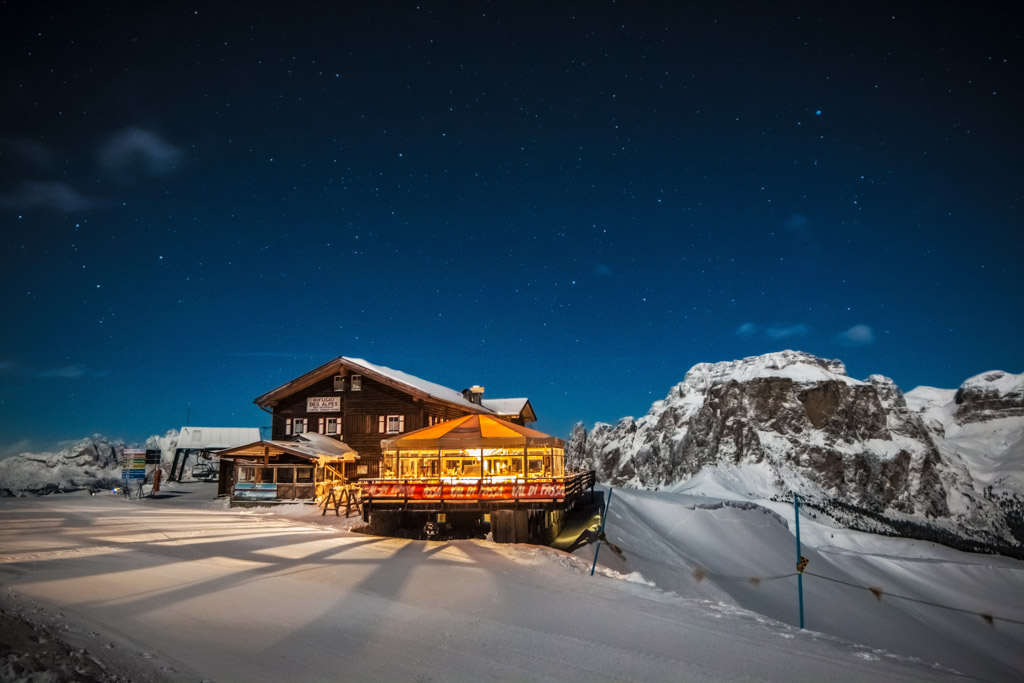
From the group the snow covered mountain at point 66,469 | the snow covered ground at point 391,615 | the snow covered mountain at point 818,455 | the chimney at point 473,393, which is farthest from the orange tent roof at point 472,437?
the snow covered mountain at point 818,455

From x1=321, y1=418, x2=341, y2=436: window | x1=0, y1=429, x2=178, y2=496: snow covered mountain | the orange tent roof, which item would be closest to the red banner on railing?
the orange tent roof

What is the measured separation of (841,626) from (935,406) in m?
214

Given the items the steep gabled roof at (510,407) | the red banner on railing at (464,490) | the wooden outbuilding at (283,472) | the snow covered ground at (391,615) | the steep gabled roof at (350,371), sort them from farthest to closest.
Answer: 1. the steep gabled roof at (510,407)
2. the steep gabled roof at (350,371)
3. the wooden outbuilding at (283,472)
4. the red banner on railing at (464,490)
5. the snow covered ground at (391,615)

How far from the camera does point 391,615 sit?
876 cm

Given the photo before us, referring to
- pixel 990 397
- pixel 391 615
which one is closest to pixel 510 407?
pixel 391 615

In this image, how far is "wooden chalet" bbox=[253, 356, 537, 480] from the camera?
35.1 meters

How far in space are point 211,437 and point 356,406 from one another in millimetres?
24164

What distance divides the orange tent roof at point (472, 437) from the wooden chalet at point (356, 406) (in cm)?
1077

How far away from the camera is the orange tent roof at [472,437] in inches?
862

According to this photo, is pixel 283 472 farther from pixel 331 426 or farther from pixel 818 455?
pixel 818 455

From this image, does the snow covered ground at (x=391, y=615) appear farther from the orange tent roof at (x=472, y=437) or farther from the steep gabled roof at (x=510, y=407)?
the steep gabled roof at (x=510, y=407)

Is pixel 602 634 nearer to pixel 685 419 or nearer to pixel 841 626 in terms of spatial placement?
pixel 841 626

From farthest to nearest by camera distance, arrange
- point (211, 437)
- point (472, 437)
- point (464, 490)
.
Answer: point (211, 437), point (472, 437), point (464, 490)

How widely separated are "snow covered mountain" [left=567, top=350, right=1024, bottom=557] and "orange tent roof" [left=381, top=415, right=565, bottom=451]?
55498 millimetres
